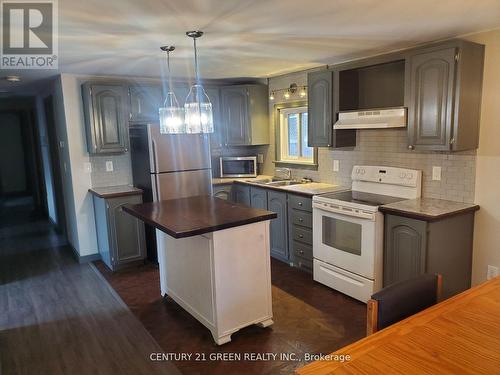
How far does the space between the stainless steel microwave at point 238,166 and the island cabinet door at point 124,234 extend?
133 centimetres

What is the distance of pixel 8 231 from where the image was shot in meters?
6.12

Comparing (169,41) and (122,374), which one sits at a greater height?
(169,41)

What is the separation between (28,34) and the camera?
251 centimetres

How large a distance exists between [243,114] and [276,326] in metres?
2.97

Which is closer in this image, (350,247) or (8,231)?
(350,247)

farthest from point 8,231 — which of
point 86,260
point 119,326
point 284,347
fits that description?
point 284,347

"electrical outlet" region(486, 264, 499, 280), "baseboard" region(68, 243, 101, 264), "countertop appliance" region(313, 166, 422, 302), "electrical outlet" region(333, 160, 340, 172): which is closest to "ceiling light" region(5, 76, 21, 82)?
"baseboard" region(68, 243, 101, 264)

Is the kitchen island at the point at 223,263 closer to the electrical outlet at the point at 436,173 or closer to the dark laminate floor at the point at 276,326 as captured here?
the dark laminate floor at the point at 276,326

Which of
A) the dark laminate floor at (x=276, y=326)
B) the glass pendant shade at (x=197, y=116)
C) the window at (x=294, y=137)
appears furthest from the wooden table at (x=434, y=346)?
the window at (x=294, y=137)

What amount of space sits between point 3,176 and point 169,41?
26.8ft

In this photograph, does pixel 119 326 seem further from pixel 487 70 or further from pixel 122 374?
pixel 487 70

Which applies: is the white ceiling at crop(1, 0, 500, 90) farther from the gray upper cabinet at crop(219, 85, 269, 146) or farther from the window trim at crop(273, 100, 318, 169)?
the gray upper cabinet at crop(219, 85, 269, 146)

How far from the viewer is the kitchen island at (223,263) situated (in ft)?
8.79

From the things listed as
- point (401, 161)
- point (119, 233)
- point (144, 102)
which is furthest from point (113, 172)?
point (401, 161)
